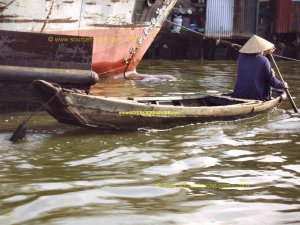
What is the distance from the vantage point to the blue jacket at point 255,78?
863cm

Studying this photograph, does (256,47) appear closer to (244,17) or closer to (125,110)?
(125,110)

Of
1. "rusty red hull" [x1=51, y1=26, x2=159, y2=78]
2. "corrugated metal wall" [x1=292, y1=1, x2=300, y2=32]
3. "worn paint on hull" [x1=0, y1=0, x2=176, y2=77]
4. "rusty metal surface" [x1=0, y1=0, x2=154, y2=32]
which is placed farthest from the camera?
"corrugated metal wall" [x1=292, y1=1, x2=300, y2=32]

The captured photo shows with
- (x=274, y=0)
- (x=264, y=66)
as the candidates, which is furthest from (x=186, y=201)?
(x=274, y=0)

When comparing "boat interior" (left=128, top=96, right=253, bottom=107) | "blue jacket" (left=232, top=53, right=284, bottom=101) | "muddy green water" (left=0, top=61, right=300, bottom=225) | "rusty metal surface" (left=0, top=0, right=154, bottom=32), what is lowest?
"muddy green water" (left=0, top=61, right=300, bottom=225)

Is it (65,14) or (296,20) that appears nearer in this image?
(65,14)

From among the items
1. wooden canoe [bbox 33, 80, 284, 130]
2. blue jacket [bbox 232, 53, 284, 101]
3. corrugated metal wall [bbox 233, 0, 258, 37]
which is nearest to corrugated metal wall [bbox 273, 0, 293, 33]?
corrugated metal wall [bbox 233, 0, 258, 37]

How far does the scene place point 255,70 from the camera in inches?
341

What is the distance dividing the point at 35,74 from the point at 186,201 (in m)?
4.46

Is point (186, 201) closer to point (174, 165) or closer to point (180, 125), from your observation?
point (174, 165)

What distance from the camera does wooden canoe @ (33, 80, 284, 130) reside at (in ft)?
22.9

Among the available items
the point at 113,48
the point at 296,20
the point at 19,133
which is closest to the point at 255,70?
the point at 19,133

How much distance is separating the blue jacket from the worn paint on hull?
4.03m

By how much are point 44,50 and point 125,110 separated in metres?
2.10

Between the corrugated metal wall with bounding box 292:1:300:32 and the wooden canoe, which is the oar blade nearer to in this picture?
the wooden canoe
